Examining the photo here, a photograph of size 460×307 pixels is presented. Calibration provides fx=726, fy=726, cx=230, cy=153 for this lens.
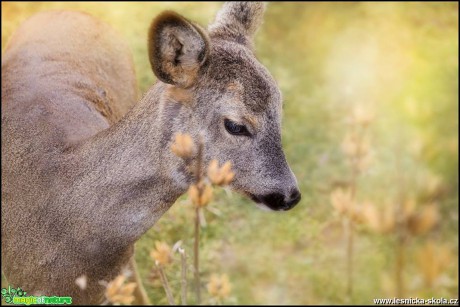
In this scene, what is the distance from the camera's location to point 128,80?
18.9ft

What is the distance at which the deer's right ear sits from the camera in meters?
3.45

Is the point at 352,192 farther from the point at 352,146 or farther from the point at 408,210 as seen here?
the point at 408,210

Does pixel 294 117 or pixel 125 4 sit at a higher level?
pixel 125 4

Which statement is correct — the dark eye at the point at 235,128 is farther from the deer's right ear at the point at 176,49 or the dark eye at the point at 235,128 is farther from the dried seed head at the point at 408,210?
the dried seed head at the point at 408,210

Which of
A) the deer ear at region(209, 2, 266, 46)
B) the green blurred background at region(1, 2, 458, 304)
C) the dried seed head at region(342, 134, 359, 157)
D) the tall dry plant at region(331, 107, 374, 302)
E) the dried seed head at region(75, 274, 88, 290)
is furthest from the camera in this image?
the green blurred background at region(1, 2, 458, 304)

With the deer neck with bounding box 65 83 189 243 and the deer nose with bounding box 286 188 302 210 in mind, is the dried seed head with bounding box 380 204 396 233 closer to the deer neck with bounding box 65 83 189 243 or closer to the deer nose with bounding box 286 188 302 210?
the deer nose with bounding box 286 188 302 210

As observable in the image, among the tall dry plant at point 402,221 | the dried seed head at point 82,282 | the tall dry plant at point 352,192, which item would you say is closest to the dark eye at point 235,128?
the tall dry plant at point 352,192

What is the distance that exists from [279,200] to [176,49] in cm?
92

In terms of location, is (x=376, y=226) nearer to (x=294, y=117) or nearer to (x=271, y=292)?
(x=271, y=292)

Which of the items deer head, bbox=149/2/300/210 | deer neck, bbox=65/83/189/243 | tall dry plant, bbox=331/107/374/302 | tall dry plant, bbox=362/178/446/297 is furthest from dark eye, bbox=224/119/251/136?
tall dry plant, bbox=362/178/446/297

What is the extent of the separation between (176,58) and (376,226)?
1.97 m

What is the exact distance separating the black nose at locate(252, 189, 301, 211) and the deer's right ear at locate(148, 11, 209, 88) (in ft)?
2.31

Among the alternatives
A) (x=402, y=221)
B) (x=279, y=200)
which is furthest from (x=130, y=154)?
(x=402, y=221)

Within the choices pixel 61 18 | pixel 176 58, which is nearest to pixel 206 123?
pixel 176 58
